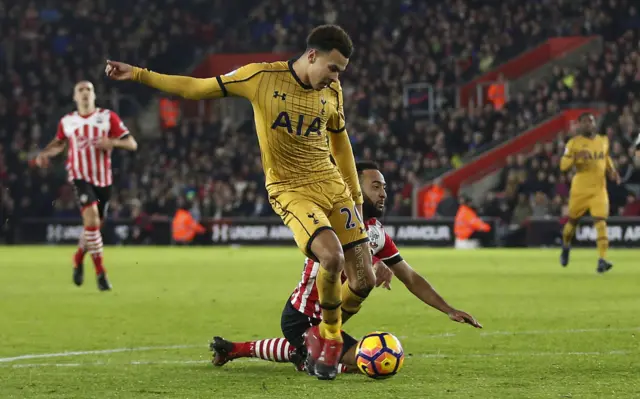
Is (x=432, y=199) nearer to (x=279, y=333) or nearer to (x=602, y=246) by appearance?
(x=602, y=246)

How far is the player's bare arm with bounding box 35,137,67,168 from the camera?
14344 mm

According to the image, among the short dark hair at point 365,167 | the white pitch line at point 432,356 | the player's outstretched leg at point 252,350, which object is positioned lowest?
the white pitch line at point 432,356

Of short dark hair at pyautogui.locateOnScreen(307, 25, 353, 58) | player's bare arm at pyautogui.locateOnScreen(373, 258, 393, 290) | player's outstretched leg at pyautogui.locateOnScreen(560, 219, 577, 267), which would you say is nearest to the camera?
short dark hair at pyautogui.locateOnScreen(307, 25, 353, 58)

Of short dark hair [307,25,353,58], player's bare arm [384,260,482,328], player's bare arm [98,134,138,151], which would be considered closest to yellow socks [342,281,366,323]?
player's bare arm [384,260,482,328]

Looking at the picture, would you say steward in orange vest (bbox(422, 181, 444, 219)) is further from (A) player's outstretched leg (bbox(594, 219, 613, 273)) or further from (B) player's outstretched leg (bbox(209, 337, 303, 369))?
(B) player's outstretched leg (bbox(209, 337, 303, 369))

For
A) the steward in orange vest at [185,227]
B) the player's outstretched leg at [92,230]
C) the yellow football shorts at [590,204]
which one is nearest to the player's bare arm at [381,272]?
the player's outstretched leg at [92,230]

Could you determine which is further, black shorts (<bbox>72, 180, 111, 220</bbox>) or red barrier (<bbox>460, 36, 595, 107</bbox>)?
red barrier (<bbox>460, 36, 595, 107</bbox>)

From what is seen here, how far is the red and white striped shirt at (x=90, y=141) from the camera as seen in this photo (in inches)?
585

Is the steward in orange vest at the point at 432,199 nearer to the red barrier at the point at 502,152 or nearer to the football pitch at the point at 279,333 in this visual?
the red barrier at the point at 502,152

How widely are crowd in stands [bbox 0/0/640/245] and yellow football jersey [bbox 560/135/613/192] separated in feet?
33.3

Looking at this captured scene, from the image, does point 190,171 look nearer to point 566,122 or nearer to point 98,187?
point 566,122

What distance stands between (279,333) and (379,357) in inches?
119

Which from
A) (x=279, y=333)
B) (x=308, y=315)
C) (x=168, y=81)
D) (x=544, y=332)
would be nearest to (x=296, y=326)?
(x=308, y=315)

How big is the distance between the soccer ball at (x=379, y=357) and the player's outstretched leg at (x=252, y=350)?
71 cm
